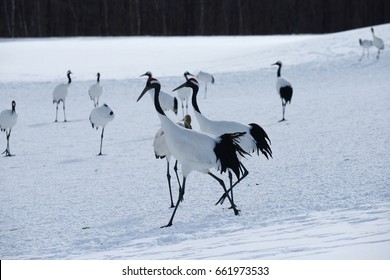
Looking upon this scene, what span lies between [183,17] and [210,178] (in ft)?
58.5

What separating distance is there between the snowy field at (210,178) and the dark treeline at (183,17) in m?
3.73

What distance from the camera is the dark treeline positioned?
70.9 ft

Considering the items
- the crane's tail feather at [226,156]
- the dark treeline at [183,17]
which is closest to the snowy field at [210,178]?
the crane's tail feather at [226,156]

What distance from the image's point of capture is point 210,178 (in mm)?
7332

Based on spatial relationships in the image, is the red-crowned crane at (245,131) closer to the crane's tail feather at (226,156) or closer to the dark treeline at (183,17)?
the crane's tail feather at (226,156)

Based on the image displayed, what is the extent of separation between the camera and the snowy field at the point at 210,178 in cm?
458

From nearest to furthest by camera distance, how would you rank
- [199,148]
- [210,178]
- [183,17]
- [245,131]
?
[199,148], [245,131], [210,178], [183,17]

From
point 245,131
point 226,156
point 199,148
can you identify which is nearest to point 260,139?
point 245,131

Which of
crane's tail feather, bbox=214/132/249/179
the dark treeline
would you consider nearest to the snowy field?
crane's tail feather, bbox=214/132/249/179

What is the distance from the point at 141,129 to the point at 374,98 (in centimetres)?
517

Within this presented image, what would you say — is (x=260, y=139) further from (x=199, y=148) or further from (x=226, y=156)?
(x=199, y=148)

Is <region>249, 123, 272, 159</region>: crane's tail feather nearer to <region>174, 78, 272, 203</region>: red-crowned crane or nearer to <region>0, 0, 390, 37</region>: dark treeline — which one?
<region>174, 78, 272, 203</region>: red-crowned crane
